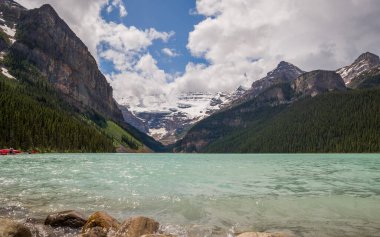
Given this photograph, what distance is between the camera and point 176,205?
27.9 m

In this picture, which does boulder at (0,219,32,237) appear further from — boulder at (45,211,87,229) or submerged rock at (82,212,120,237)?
boulder at (45,211,87,229)

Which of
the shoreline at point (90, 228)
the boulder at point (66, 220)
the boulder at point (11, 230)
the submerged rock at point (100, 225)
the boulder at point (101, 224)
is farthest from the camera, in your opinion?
the boulder at point (66, 220)

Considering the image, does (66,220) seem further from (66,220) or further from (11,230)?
(11,230)

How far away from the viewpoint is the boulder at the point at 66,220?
20.2 metres

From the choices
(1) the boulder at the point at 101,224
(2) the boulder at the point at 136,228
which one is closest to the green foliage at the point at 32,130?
(1) the boulder at the point at 101,224

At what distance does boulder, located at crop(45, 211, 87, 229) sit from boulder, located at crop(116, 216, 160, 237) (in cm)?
364

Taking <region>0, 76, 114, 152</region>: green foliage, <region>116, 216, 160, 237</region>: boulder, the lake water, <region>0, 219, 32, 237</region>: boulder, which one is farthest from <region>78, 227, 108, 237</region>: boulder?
<region>0, 76, 114, 152</region>: green foliage

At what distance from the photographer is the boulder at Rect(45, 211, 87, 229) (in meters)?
20.2

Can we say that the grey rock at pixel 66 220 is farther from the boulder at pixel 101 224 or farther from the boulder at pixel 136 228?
the boulder at pixel 136 228

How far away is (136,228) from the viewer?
1786cm

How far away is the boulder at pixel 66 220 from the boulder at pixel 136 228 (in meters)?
3.64

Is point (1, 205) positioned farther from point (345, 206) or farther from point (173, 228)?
point (345, 206)

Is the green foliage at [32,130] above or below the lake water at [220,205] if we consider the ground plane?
above

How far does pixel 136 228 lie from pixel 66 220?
5.02 meters
